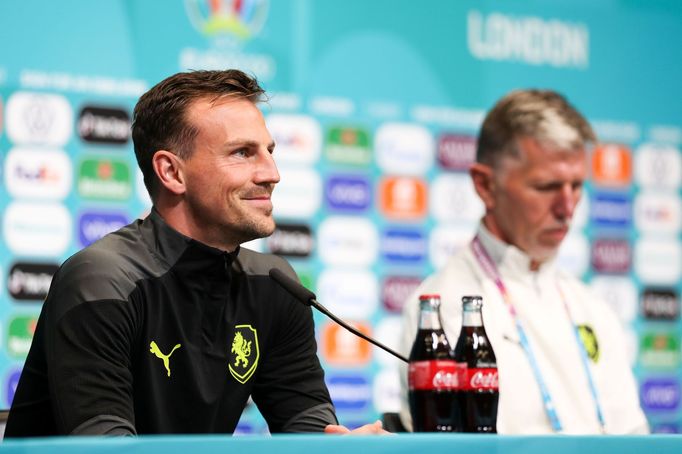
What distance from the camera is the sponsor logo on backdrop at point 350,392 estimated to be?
4.00m

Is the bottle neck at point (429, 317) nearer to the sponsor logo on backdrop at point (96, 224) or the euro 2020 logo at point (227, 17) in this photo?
the sponsor logo on backdrop at point (96, 224)

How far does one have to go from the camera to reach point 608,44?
15.1 ft

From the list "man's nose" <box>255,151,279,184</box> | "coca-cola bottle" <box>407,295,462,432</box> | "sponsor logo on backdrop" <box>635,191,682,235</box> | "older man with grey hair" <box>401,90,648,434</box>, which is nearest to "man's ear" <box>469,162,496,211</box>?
"older man with grey hair" <box>401,90,648,434</box>

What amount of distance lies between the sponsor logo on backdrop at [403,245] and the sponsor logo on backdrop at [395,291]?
7 centimetres

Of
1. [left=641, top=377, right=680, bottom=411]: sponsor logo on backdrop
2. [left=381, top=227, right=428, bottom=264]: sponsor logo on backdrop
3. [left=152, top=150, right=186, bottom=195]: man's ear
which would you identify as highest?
[left=152, top=150, right=186, bottom=195]: man's ear

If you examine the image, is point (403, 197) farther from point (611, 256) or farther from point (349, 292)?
point (611, 256)

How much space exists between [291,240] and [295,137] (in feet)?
1.21

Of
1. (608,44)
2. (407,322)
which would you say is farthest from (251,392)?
(608,44)

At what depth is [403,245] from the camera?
4191mm

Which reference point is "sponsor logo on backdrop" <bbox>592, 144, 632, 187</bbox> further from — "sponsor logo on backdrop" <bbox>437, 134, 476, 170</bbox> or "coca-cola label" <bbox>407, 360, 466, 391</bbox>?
"coca-cola label" <bbox>407, 360, 466, 391</bbox>

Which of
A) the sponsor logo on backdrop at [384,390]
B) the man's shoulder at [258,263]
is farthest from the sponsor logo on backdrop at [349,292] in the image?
the man's shoulder at [258,263]

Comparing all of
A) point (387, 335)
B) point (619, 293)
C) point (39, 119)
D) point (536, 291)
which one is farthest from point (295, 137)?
point (619, 293)

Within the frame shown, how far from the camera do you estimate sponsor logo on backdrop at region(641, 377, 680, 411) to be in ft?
14.8

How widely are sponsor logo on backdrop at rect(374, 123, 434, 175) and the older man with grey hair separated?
987 mm
